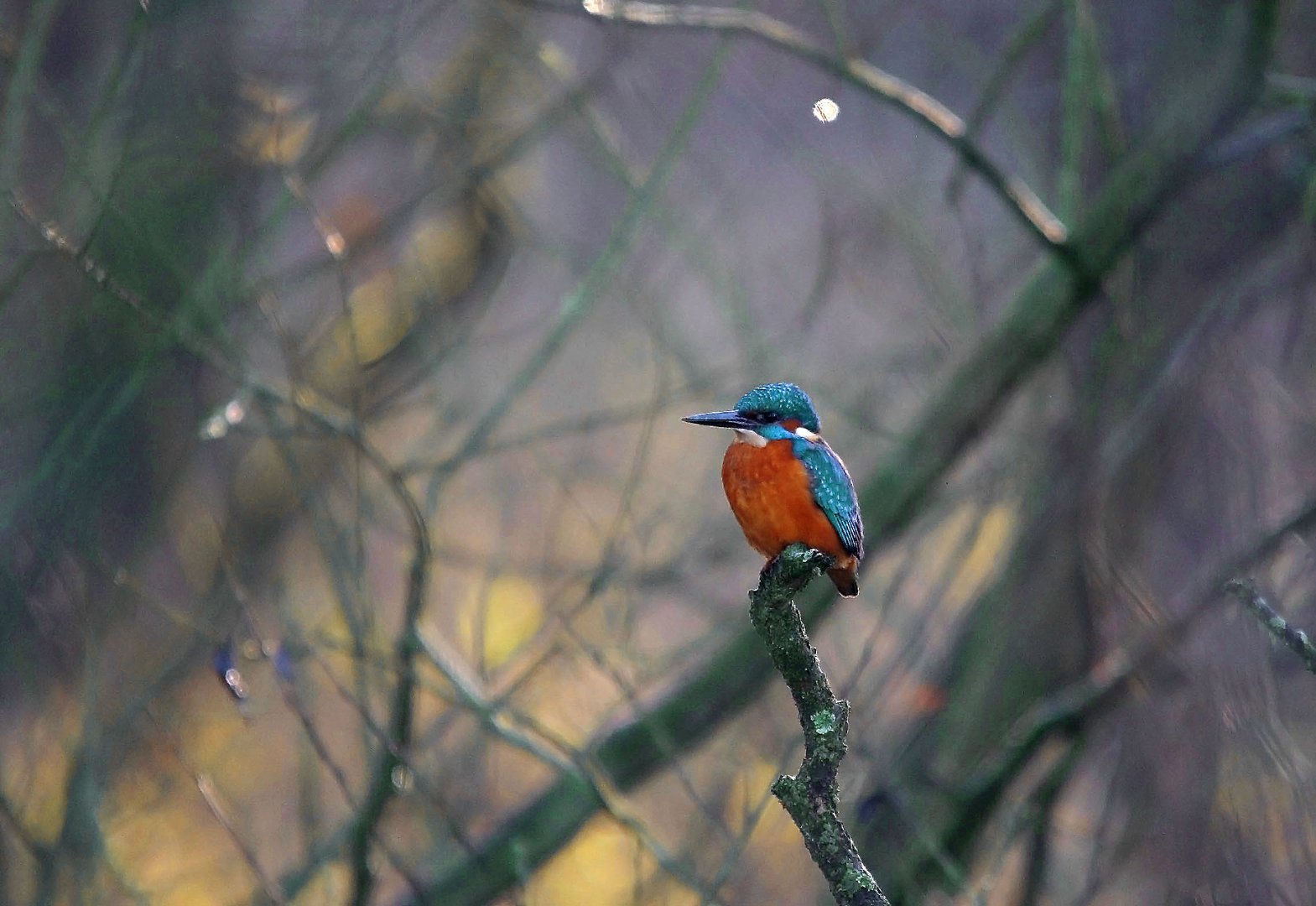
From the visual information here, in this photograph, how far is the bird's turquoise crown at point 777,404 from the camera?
13.1ft

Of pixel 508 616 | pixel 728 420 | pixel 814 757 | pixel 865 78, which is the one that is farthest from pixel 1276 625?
pixel 508 616

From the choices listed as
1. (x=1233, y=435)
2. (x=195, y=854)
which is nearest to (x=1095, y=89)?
(x=1233, y=435)

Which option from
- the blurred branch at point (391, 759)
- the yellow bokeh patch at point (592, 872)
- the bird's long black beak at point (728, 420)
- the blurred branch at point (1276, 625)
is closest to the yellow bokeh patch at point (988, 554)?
the bird's long black beak at point (728, 420)

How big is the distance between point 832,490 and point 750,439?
1.09ft

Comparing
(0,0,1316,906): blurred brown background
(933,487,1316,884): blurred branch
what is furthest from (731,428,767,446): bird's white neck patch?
(933,487,1316,884): blurred branch

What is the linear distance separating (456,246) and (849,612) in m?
2.94

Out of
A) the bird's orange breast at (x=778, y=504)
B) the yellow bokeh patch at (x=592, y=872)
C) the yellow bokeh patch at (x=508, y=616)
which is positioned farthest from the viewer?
the yellow bokeh patch at (x=592, y=872)

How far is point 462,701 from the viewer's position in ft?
15.1

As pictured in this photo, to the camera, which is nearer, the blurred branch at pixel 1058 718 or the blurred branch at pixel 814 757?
the blurred branch at pixel 814 757

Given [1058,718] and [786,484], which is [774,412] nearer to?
[786,484]

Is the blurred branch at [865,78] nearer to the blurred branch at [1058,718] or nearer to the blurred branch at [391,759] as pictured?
the blurred branch at [1058,718]

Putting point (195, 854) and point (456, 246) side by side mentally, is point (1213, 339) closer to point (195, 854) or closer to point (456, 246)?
point (456, 246)

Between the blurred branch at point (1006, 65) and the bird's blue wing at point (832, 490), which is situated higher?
the blurred branch at point (1006, 65)

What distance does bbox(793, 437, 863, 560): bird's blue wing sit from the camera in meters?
3.80
